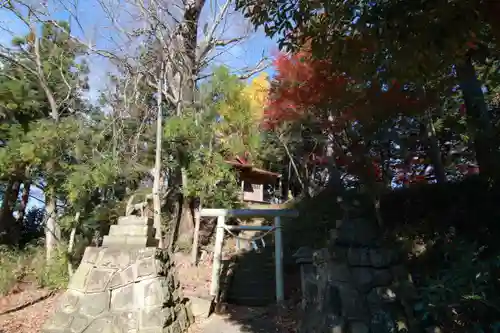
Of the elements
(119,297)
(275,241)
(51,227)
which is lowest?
(119,297)

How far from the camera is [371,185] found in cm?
587

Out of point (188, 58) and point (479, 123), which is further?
point (188, 58)

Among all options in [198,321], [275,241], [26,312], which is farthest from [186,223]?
[26,312]

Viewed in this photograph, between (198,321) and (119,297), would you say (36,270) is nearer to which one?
(119,297)

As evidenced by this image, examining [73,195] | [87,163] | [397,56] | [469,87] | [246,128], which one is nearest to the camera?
[397,56]

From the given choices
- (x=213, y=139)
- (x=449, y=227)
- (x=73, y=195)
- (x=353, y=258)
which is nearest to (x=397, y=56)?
(x=353, y=258)

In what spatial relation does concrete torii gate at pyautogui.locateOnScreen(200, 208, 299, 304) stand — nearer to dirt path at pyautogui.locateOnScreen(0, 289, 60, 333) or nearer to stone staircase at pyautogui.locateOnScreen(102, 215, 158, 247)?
stone staircase at pyautogui.locateOnScreen(102, 215, 158, 247)

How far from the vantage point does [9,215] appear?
9.94 metres

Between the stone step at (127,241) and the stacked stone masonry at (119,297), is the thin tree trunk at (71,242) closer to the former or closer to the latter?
the stone step at (127,241)

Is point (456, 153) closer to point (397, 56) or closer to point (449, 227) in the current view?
point (449, 227)

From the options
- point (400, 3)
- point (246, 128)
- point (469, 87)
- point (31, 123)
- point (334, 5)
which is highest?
point (246, 128)

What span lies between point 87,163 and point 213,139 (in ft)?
11.1

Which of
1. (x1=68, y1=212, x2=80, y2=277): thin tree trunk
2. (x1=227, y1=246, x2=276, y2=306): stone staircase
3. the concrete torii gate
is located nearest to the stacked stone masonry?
the concrete torii gate

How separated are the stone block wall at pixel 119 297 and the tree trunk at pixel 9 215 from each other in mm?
5466
